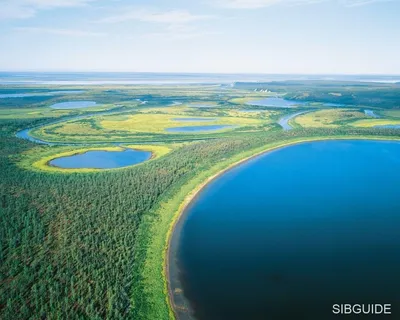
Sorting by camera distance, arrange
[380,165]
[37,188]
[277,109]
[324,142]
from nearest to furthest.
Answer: [37,188]
[380,165]
[324,142]
[277,109]

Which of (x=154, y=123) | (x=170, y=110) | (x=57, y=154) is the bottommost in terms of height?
(x=57, y=154)

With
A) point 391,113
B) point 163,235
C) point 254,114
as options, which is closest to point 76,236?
point 163,235

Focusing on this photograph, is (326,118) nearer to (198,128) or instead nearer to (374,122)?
(374,122)

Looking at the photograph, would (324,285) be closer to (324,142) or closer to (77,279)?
(77,279)

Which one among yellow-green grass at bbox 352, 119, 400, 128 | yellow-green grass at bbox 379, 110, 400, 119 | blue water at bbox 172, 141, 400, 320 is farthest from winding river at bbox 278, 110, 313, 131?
blue water at bbox 172, 141, 400, 320

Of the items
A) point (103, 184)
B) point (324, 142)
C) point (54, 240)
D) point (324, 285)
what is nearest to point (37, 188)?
point (103, 184)

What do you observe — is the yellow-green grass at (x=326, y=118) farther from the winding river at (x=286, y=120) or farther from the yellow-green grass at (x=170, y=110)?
the yellow-green grass at (x=170, y=110)
